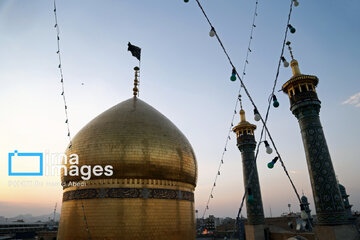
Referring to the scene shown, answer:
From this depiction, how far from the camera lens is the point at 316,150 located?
961cm

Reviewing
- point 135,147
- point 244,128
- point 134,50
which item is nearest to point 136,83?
point 134,50

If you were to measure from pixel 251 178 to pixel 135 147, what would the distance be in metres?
8.33

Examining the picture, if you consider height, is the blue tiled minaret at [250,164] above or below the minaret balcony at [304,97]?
below

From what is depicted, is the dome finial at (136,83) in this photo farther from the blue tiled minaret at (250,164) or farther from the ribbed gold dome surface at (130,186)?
the blue tiled minaret at (250,164)

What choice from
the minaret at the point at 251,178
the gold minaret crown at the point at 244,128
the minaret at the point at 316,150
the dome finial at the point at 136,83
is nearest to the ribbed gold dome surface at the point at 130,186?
the dome finial at the point at 136,83

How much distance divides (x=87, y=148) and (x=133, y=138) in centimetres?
210

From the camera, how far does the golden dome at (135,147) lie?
9898 mm

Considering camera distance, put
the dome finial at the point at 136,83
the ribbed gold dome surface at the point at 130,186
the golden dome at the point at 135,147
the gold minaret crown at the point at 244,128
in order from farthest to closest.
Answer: the gold minaret crown at the point at 244,128, the dome finial at the point at 136,83, the golden dome at the point at 135,147, the ribbed gold dome surface at the point at 130,186

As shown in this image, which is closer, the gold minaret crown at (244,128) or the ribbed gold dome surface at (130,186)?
the ribbed gold dome surface at (130,186)

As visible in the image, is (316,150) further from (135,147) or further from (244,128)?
(244,128)

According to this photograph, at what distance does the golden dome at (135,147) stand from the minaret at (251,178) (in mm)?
4923

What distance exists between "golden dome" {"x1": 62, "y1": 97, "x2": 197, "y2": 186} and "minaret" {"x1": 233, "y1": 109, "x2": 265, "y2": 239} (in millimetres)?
4923

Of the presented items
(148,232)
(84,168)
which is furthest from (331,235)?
(84,168)

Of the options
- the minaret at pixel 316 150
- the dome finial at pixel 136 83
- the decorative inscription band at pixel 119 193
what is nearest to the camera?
the minaret at pixel 316 150
